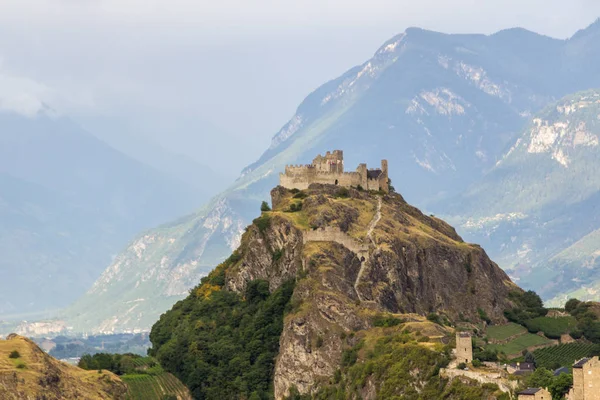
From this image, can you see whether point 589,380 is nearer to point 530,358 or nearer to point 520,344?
point 530,358

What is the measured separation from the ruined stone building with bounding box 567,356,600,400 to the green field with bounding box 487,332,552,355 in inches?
1884

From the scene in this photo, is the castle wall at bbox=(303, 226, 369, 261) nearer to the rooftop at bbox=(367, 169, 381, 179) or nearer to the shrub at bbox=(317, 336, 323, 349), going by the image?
the shrub at bbox=(317, 336, 323, 349)

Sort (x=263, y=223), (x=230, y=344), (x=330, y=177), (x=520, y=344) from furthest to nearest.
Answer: (x=330, y=177) → (x=263, y=223) → (x=230, y=344) → (x=520, y=344)

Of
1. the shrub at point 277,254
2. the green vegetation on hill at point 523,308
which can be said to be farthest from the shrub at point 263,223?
the green vegetation on hill at point 523,308

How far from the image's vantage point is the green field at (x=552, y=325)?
17462cm

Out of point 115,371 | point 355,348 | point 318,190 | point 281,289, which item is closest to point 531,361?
→ point 355,348

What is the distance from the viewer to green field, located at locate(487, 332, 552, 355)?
162 m

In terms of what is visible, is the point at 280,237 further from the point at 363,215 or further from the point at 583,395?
the point at 583,395

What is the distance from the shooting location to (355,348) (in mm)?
153250

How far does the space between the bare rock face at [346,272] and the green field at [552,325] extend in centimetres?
474

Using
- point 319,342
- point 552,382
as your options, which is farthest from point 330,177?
point 552,382

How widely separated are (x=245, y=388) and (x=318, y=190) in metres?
30.4

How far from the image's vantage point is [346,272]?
538 ft

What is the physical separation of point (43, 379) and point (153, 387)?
63.0 feet
